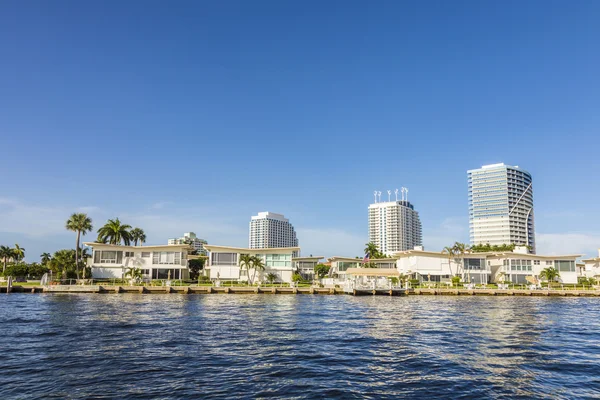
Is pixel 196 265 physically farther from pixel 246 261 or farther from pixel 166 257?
pixel 246 261

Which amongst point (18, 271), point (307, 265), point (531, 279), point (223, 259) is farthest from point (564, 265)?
point (18, 271)

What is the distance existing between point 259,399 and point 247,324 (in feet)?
65.6

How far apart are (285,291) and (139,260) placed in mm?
Answer: 31502

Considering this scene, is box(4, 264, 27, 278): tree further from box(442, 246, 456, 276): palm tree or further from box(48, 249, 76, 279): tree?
box(442, 246, 456, 276): palm tree

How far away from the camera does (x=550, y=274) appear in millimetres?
94500

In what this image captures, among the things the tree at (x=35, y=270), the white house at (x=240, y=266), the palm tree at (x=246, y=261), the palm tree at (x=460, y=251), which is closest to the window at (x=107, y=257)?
the white house at (x=240, y=266)

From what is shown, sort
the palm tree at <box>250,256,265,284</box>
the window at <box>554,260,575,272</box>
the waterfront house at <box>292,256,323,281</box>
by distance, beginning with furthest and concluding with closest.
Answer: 1. the waterfront house at <box>292,256,323,281</box>
2. the window at <box>554,260,575,272</box>
3. the palm tree at <box>250,256,265,284</box>

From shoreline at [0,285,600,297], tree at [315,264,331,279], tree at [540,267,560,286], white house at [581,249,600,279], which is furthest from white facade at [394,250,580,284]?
white house at [581,249,600,279]

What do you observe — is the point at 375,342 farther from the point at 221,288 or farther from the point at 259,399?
the point at 221,288

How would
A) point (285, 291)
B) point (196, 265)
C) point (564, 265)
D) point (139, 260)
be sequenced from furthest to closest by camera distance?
1. point (564, 265)
2. point (196, 265)
3. point (139, 260)
4. point (285, 291)

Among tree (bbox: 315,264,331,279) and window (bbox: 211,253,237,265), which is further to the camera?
tree (bbox: 315,264,331,279)

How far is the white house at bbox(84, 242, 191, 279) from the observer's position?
283 feet

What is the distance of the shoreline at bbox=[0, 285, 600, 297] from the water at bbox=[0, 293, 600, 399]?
3020 cm

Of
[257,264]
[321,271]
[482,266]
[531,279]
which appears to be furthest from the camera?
[321,271]
